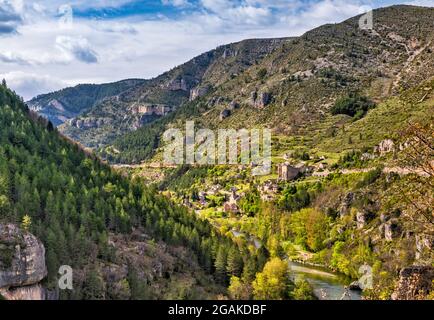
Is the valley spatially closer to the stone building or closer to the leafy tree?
the leafy tree

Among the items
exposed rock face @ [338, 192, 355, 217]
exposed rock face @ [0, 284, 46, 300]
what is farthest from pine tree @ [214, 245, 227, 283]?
exposed rock face @ [338, 192, 355, 217]

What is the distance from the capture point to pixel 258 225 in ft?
391

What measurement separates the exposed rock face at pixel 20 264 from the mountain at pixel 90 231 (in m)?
0.07

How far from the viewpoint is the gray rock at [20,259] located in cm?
3952

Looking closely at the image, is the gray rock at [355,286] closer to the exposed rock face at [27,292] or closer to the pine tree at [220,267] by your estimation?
the pine tree at [220,267]

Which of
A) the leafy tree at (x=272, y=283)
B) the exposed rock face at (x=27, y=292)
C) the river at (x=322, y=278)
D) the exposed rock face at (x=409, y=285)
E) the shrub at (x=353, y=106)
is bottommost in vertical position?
the river at (x=322, y=278)

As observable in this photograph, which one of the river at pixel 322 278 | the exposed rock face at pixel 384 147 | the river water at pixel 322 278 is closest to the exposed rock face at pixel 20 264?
the river at pixel 322 278

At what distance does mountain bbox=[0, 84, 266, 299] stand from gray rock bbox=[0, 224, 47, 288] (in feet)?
0.24

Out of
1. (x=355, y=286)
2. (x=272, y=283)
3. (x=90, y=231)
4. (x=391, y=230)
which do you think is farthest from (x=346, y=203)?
(x=90, y=231)

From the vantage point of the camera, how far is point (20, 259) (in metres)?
40.0

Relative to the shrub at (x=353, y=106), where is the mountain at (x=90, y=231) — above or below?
below

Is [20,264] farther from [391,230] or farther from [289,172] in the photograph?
[289,172]

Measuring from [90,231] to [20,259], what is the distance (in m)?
14.9

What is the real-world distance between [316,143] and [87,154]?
104 meters
